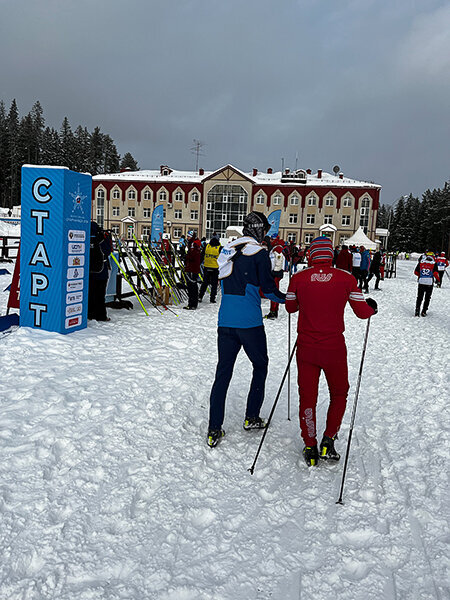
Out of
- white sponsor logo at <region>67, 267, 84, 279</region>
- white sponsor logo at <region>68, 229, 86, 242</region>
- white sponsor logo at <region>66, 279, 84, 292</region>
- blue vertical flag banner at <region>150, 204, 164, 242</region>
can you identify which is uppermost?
blue vertical flag banner at <region>150, 204, 164, 242</region>

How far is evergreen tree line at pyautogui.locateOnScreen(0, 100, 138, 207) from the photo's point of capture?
7638 centimetres

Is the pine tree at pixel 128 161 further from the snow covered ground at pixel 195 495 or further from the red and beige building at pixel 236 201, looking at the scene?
the snow covered ground at pixel 195 495

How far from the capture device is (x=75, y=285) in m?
7.22

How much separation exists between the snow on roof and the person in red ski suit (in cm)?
5453

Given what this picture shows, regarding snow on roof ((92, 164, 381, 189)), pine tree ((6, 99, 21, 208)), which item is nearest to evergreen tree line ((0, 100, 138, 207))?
pine tree ((6, 99, 21, 208))

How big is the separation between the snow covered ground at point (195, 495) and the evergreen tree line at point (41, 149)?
79.3 meters

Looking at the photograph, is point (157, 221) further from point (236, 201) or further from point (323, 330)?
point (236, 201)

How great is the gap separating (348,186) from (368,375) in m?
52.3

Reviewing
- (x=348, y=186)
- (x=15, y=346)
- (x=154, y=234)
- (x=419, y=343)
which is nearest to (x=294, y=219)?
(x=348, y=186)

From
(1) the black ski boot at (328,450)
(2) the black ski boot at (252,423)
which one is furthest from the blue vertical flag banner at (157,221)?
(1) the black ski boot at (328,450)

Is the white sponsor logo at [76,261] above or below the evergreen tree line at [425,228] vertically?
below

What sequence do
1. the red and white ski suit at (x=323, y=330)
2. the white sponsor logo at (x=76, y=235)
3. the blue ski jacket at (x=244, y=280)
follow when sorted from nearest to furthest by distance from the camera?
the red and white ski suit at (x=323, y=330) < the blue ski jacket at (x=244, y=280) < the white sponsor logo at (x=76, y=235)

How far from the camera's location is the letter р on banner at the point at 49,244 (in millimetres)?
6711

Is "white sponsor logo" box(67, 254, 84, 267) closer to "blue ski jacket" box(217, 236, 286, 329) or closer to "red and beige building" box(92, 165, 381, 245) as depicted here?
"blue ski jacket" box(217, 236, 286, 329)
